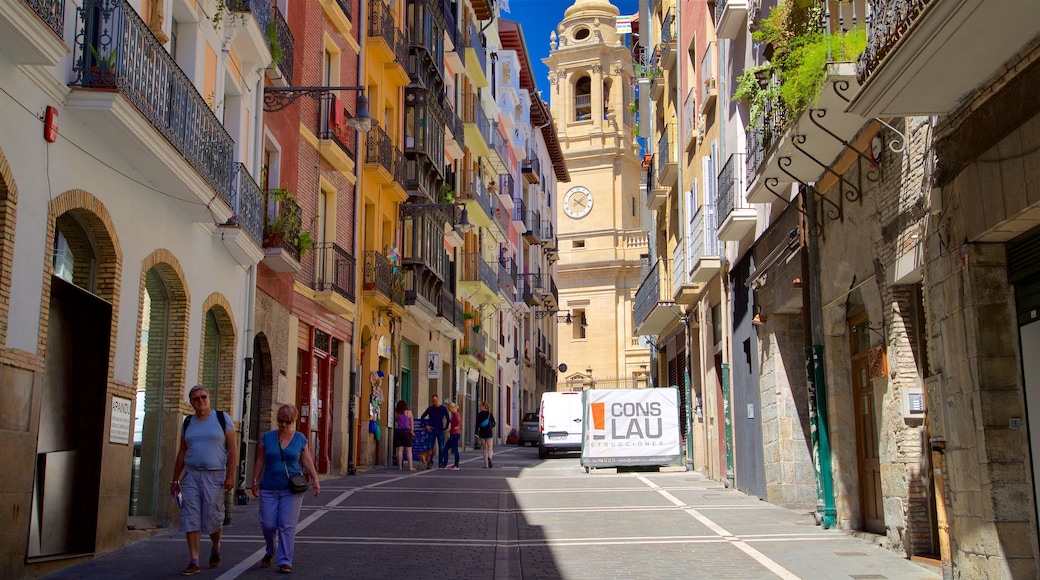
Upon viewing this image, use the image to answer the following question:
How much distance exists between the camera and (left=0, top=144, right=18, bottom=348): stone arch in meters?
9.03

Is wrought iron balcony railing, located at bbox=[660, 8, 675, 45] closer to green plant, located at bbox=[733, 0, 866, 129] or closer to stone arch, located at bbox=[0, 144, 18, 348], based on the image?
green plant, located at bbox=[733, 0, 866, 129]

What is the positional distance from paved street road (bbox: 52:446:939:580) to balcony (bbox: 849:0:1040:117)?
13.5ft

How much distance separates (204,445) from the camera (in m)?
10.3

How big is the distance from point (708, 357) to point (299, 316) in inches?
342

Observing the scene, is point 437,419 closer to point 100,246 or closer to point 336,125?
point 336,125

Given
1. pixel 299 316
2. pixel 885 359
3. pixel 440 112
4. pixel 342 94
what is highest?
pixel 440 112

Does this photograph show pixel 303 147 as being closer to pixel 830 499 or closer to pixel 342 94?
pixel 342 94

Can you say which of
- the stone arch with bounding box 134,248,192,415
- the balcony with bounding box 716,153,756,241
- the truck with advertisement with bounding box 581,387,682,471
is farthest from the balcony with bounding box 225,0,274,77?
the truck with advertisement with bounding box 581,387,682,471

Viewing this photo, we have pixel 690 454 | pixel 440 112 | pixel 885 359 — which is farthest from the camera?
pixel 440 112

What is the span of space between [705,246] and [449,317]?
51.9 ft

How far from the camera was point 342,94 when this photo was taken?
25938mm

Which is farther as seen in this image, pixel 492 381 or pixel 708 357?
pixel 492 381

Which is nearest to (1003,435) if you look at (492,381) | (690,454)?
(690,454)

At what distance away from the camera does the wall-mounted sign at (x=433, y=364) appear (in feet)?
115
